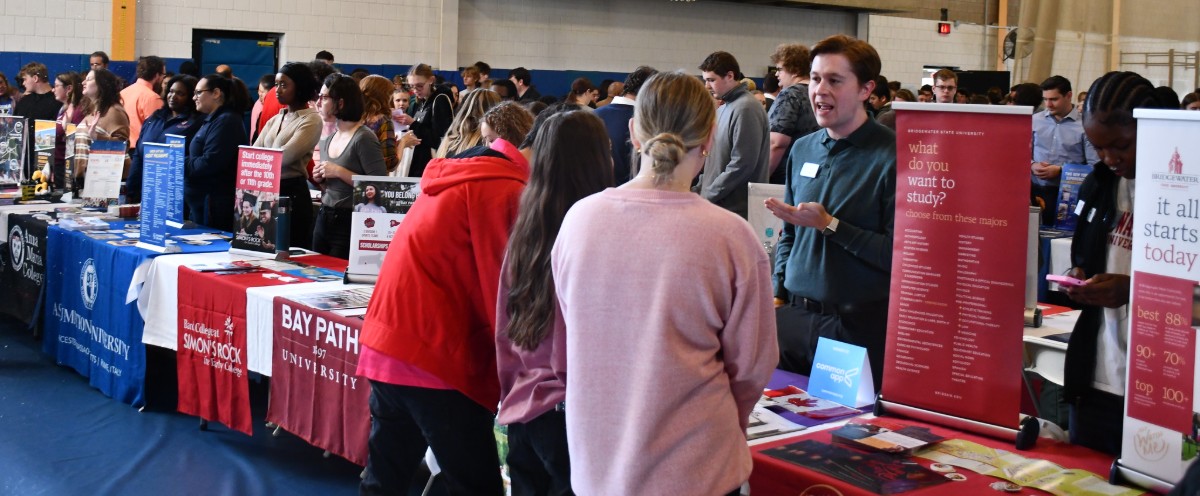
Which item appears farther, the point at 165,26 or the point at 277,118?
the point at 165,26

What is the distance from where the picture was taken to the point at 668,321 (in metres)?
1.65

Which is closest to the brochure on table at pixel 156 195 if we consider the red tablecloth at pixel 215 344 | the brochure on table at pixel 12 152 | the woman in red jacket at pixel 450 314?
the red tablecloth at pixel 215 344

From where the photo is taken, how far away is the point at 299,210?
4832 mm

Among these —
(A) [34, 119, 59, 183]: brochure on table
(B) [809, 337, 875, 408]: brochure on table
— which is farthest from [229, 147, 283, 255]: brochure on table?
(B) [809, 337, 875, 408]: brochure on table

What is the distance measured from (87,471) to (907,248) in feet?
9.18

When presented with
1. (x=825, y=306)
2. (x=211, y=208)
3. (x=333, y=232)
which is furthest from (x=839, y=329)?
(x=211, y=208)

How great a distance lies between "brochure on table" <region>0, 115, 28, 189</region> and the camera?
581 centimetres

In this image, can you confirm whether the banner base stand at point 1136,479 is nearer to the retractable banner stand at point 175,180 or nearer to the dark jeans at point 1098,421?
the dark jeans at point 1098,421

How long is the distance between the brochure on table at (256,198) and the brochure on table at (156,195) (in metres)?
0.26

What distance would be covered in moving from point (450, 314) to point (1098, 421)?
1.28 metres

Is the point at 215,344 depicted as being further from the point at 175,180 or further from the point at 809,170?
the point at 809,170

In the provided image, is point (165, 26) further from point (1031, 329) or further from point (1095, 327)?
point (1095, 327)

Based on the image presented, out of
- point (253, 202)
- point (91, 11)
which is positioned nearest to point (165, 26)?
point (91, 11)

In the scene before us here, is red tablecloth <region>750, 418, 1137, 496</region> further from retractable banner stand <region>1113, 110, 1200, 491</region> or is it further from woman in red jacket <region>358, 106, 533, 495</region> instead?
woman in red jacket <region>358, 106, 533, 495</region>
